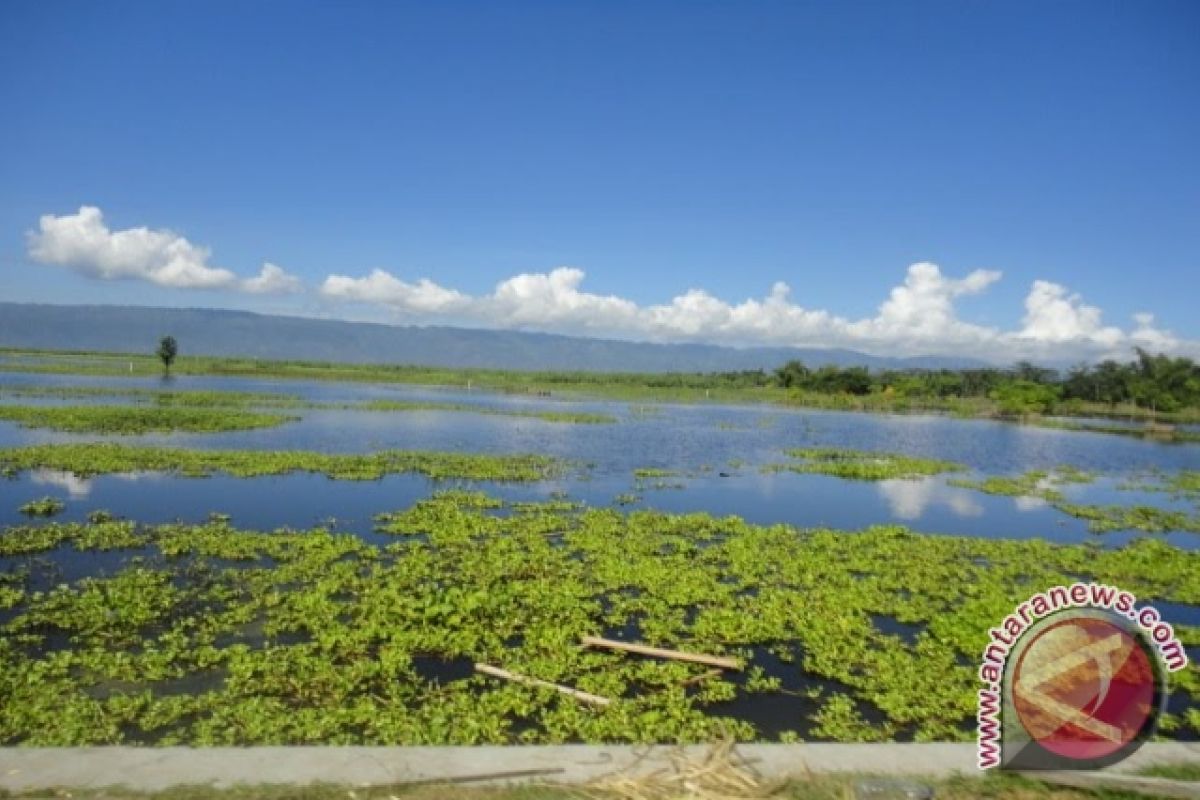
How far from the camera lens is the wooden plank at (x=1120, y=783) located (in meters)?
6.19

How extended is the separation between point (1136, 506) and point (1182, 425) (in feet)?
222

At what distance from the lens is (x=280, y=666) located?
8.58 metres

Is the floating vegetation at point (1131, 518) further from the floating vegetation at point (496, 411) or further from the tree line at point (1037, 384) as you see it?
the tree line at point (1037, 384)

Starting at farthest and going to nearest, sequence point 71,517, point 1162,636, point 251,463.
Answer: point 251,463, point 71,517, point 1162,636

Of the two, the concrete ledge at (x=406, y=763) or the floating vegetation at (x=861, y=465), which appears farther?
the floating vegetation at (x=861, y=465)

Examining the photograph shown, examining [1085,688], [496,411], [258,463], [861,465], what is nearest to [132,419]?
[258,463]

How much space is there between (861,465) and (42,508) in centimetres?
2829

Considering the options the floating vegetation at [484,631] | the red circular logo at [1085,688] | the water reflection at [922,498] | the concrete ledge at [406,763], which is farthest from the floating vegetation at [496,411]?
the concrete ledge at [406,763]

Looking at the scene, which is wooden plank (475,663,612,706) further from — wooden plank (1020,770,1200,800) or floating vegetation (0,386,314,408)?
floating vegetation (0,386,314,408)

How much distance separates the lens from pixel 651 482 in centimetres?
2497

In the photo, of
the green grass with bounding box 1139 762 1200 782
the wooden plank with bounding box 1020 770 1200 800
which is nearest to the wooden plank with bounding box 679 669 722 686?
the wooden plank with bounding box 1020 770 1200 800

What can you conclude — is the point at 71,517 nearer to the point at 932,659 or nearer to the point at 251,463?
the point at 251,463

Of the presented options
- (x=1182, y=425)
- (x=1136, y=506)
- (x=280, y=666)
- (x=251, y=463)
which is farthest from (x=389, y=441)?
(x=1182, y=425)

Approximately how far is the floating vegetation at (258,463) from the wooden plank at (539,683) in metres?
14.5
